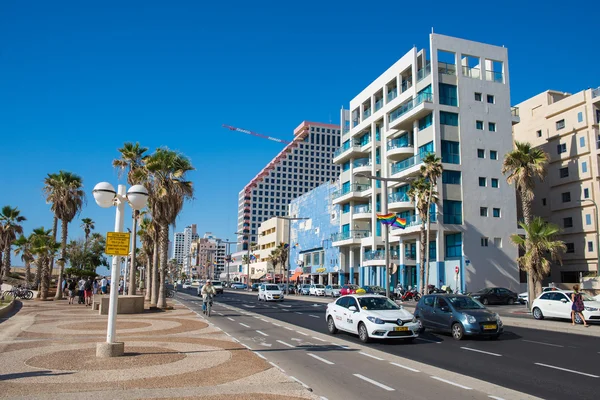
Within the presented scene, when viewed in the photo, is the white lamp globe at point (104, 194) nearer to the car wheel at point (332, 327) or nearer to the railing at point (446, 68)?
the car wheel at point (332, 327)

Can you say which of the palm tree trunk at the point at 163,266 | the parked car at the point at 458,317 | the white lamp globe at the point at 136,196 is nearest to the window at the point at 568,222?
the parked car at the point at 458,317

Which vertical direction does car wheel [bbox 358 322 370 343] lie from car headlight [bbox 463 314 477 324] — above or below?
below

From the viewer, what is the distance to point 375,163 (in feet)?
195

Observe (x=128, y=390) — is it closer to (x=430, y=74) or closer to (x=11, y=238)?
(x=430, y=74)

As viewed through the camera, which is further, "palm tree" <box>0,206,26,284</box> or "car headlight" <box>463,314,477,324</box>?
"palm tree" <box>0,206,26,284</box>

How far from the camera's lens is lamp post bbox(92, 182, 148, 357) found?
1113 cm

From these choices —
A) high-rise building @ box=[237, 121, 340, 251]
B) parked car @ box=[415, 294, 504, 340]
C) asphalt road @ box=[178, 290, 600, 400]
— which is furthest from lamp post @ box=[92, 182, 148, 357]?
high-rise building @ box=[237, 121, 340, 251]

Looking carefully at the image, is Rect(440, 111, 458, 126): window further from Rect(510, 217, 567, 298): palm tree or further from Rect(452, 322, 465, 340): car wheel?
Rect(452, 322, 465, 340): car wheel

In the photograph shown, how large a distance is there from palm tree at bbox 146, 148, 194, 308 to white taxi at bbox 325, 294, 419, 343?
1492cm

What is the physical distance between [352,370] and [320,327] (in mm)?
9733

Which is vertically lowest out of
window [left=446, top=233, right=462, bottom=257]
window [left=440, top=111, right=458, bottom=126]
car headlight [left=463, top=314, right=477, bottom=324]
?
car headlight [left=463, top=314, right=477, bottom=324]

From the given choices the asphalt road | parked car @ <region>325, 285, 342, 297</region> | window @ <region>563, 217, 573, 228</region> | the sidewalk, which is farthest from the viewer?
parked car @ <region>325, 285, 342, 297</region>

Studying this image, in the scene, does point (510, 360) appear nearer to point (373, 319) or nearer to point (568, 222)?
point (373, 319)

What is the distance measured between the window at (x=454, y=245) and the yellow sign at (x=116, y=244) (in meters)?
40.9
